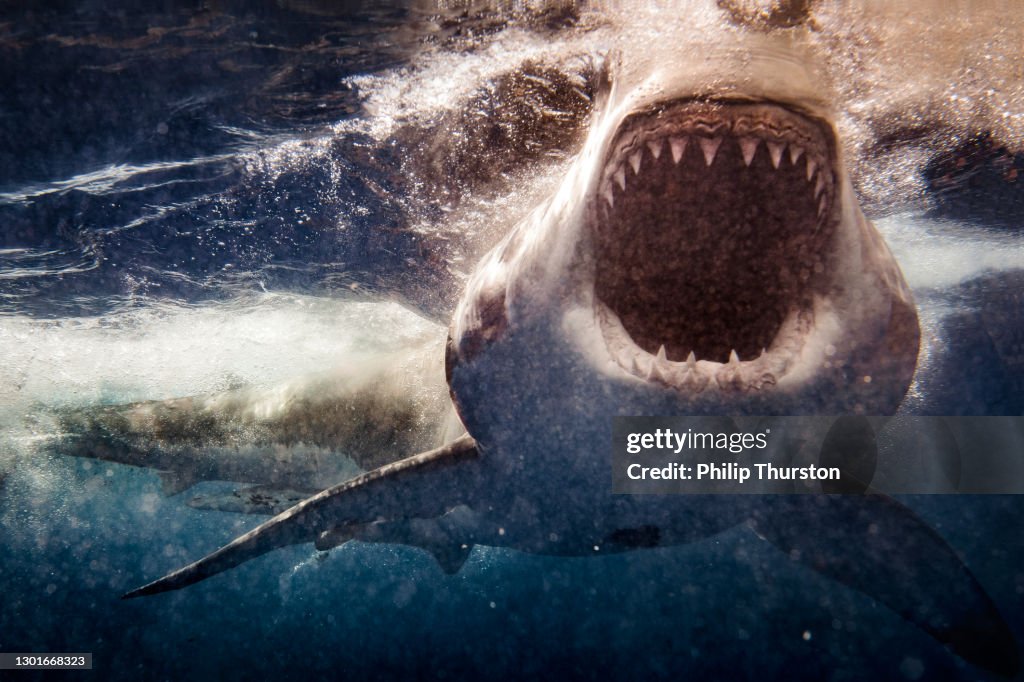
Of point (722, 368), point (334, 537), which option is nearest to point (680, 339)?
point (722, 368)

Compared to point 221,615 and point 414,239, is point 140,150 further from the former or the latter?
point 221,615

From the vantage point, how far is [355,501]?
324 centimetres

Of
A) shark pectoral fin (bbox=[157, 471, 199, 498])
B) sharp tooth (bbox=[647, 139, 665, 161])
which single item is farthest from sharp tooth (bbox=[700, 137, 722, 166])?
shark pectoral fin (bbox=[157, 471, 199, 498])

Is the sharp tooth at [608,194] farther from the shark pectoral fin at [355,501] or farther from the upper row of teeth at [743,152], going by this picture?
the shark pectoral fin at [355,501]

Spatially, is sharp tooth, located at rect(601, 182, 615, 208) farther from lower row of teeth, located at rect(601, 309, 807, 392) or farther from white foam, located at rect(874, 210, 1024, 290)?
white foam, located at rect(874, 210, 1024, 290)

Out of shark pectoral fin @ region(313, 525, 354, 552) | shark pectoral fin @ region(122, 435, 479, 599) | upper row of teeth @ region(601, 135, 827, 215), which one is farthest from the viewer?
shark pectoral fin @ region(313, 525, 354, 552)

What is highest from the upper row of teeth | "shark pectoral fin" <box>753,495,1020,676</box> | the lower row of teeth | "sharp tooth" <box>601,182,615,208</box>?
the upper row of teeth

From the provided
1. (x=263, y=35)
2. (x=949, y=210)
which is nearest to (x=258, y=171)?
(x=263, y=35)

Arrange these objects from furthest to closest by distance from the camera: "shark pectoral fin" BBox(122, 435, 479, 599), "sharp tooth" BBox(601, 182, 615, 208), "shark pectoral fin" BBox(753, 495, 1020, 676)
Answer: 1. "shark pectoral fin" BBox(753, 495, 1020, 676)
2. "shark pectoral fin" BBox(122, 435, 479, 599)
3. "sharp tooth" BBox(601, 182, 615, 208)

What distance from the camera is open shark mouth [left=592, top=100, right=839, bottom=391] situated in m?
2.14

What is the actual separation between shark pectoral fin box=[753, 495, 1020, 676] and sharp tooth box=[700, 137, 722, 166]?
2173mm

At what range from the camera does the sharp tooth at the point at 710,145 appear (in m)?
2.18

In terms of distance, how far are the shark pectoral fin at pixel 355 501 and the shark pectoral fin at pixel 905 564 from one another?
204 cm

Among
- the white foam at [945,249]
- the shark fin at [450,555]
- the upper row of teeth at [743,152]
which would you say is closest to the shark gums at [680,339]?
the upper row of teeth at [743,152]
